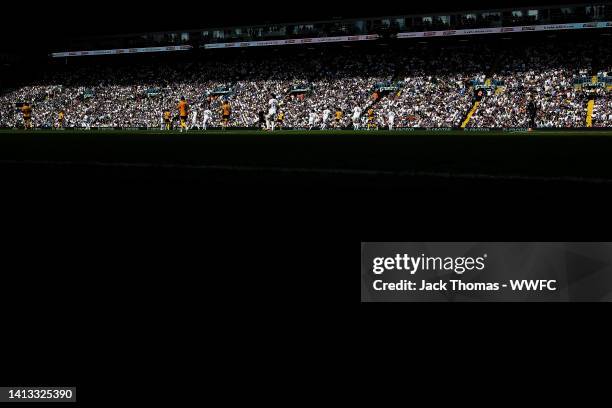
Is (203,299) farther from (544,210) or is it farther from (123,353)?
(544,210)

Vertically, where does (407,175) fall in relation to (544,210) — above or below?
above

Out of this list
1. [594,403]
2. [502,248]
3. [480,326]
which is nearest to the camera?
[594,403]

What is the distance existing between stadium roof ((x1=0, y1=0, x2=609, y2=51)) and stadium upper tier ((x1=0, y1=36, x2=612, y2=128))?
13.0 feet

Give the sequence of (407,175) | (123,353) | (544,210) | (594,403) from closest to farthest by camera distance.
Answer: (594,403) < (123,353) < (544,210) < (407,175)

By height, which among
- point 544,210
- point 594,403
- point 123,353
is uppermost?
point 544,210

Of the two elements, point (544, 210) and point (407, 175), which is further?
point (407, 175)

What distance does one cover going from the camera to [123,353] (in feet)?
7.82

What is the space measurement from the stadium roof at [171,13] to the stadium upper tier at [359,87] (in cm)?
397

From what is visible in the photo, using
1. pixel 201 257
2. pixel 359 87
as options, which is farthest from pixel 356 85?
pixel 201 257

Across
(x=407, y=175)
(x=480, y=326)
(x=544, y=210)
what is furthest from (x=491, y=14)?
(x=480, y=326)

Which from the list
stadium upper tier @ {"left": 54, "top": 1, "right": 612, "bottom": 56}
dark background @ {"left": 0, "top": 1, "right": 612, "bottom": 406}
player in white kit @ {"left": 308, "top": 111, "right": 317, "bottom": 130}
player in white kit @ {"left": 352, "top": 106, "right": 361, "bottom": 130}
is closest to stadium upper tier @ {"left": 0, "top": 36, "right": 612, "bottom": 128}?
player in white kit @ {"left": 308, "top": 111, "right": 317, "bottom": 130}

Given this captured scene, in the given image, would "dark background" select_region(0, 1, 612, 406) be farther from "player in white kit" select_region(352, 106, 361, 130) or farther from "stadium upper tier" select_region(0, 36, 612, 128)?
"player in white kit" select_region(352, 106, 361, 130)

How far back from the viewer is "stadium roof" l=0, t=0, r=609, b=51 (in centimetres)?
3978

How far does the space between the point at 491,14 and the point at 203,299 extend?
41895mm
